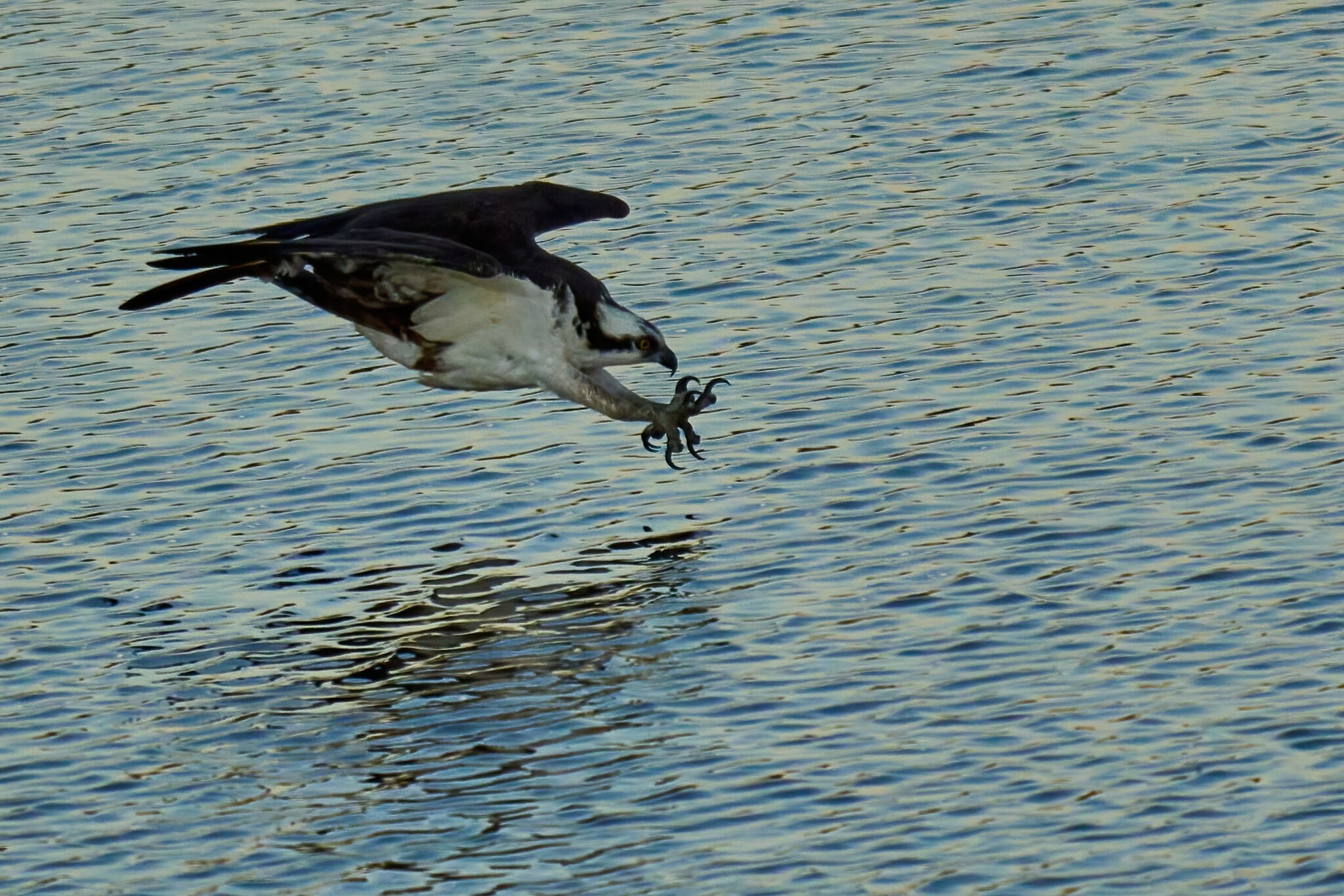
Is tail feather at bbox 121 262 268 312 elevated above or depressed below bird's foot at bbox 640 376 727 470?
above

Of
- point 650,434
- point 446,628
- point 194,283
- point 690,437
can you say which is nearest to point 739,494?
point 690,437

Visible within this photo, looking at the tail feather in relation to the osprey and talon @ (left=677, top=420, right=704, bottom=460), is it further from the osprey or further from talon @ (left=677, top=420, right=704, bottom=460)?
talon @ (left=677, top=420, right=704, bottom=460)

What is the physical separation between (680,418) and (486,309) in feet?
3.85

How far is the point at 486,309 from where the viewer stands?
12633 mm

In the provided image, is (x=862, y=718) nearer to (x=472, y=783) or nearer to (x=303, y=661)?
(x=472, y=783)

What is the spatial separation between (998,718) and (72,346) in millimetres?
8000

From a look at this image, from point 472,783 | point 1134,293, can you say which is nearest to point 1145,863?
point 472,783

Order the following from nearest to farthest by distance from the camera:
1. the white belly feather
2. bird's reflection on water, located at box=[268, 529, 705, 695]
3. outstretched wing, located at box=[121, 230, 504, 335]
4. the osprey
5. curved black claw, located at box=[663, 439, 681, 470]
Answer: bird's reflection on water, located at box=[268, 529, 705, 695] < outstretched wing, located at box=[121, 230, 504, 335] < the osprey < the white belly feather < curved black claw, located at box=[663, 439, 681, 470]

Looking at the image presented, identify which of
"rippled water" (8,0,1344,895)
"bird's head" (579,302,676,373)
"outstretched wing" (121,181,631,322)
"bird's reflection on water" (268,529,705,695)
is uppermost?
"outstretched wing" (121,181,631,322)

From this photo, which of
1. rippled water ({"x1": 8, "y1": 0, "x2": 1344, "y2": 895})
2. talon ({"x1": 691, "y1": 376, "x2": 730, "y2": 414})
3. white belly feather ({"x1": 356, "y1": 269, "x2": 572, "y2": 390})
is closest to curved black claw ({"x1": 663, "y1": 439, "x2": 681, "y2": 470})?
rippled water ({"x1": 8, "y1": 0, "x2": 1344, "y2": 895})

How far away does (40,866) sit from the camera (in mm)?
9094

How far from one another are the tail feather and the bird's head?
1753 mm

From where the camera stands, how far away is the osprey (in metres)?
12.4

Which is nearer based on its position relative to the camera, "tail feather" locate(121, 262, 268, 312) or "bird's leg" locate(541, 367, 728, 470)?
"tail feather" locate(121, 262, 268, 312)
